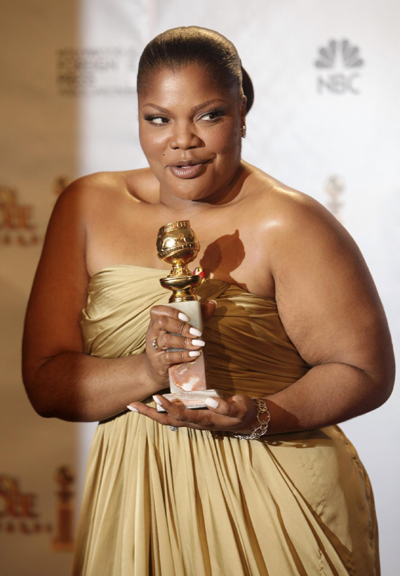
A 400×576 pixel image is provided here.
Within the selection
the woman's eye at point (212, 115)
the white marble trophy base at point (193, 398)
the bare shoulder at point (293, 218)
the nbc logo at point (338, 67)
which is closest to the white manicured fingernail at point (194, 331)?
the white marble trophy base at point (193, 398)

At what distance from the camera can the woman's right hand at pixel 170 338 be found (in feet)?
3.77

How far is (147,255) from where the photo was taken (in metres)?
1.44

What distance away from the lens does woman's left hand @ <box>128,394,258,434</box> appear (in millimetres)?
1137

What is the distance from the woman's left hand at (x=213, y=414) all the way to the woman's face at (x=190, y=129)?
453mm

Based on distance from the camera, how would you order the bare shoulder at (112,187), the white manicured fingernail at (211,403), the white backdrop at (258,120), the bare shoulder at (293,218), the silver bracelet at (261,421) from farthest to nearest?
1. the white backdrop at (258,120)
2. the bare shoulder at (112,187)
3. the bare shoulder at (293,218)
4. the silver bracelet at (261,421)
5. the white manicured fingernail at (211,403)

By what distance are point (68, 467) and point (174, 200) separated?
0.79m

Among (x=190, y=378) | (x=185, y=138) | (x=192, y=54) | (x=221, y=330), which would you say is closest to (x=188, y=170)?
(x=185, y=138)

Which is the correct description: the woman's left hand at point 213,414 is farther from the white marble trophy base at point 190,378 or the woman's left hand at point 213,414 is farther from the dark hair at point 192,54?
the dark hair at point 192,54

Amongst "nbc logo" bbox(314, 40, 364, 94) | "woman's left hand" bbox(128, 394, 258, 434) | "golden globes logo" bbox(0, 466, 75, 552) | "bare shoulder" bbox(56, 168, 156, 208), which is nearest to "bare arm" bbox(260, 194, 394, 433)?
"woman's left hand" bbox(128, 394, 258, 434)

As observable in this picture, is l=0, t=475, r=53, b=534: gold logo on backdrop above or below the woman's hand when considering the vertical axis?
below

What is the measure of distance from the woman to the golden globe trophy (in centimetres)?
6

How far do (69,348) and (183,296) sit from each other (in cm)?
37

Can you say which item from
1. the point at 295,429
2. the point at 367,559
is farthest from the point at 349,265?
the point at 367,559

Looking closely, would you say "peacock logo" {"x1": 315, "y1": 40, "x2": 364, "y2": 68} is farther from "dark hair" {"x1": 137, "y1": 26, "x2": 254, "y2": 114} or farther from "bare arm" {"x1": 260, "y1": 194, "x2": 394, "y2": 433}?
"bare arm" {"x1": 260, "y1": 194, "x2": 394, "y2": 433}
